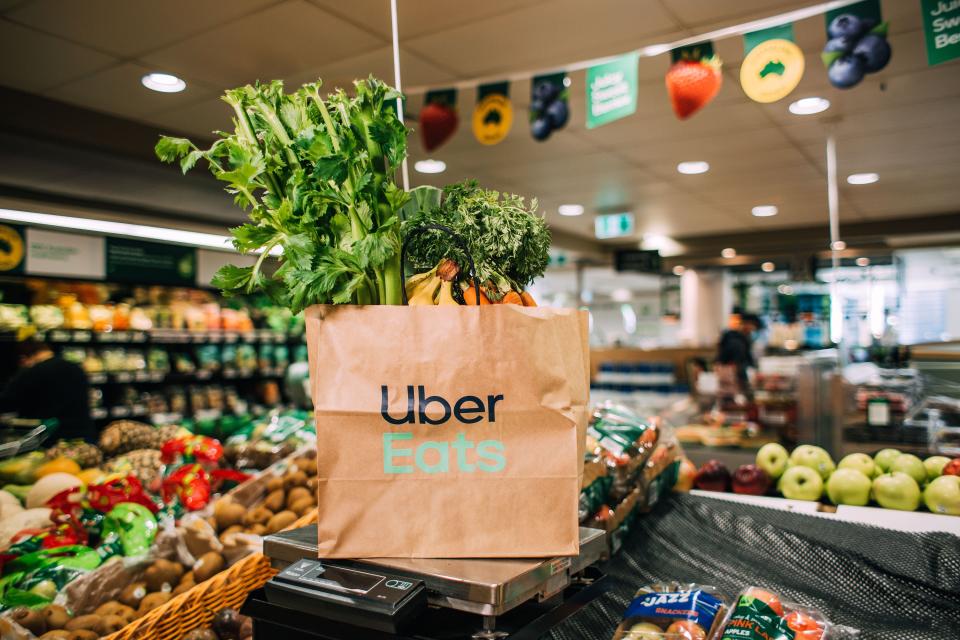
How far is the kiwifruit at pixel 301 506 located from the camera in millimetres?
→ 2174

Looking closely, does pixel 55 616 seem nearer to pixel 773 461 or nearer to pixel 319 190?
pixel 319 190

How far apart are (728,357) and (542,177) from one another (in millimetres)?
3248

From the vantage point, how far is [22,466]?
8.43ft

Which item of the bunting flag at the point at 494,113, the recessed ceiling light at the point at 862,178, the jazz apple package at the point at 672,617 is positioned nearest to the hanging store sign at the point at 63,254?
the bunting flag at the point at 494,113

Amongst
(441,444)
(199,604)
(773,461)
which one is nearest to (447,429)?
(441,444)

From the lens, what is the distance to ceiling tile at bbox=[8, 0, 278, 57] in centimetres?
299

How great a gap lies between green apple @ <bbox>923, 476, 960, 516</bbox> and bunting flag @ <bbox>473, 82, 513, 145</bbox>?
261 centimetres

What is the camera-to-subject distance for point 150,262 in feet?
21.8

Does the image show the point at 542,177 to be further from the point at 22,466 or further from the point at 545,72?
the point at 22,466

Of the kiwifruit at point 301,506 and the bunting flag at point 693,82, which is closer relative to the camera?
the kiwifruit at point 301,506

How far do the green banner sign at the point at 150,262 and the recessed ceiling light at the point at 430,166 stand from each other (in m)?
2.83

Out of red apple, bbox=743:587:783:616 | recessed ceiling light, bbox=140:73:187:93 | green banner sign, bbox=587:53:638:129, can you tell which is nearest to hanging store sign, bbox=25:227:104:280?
recessed ceiling light, bbox=140:73:187:93

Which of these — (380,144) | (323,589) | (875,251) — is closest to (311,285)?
(380,144)

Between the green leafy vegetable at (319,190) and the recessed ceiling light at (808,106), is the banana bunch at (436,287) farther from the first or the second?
the recessed ceiling light at (808,106)
